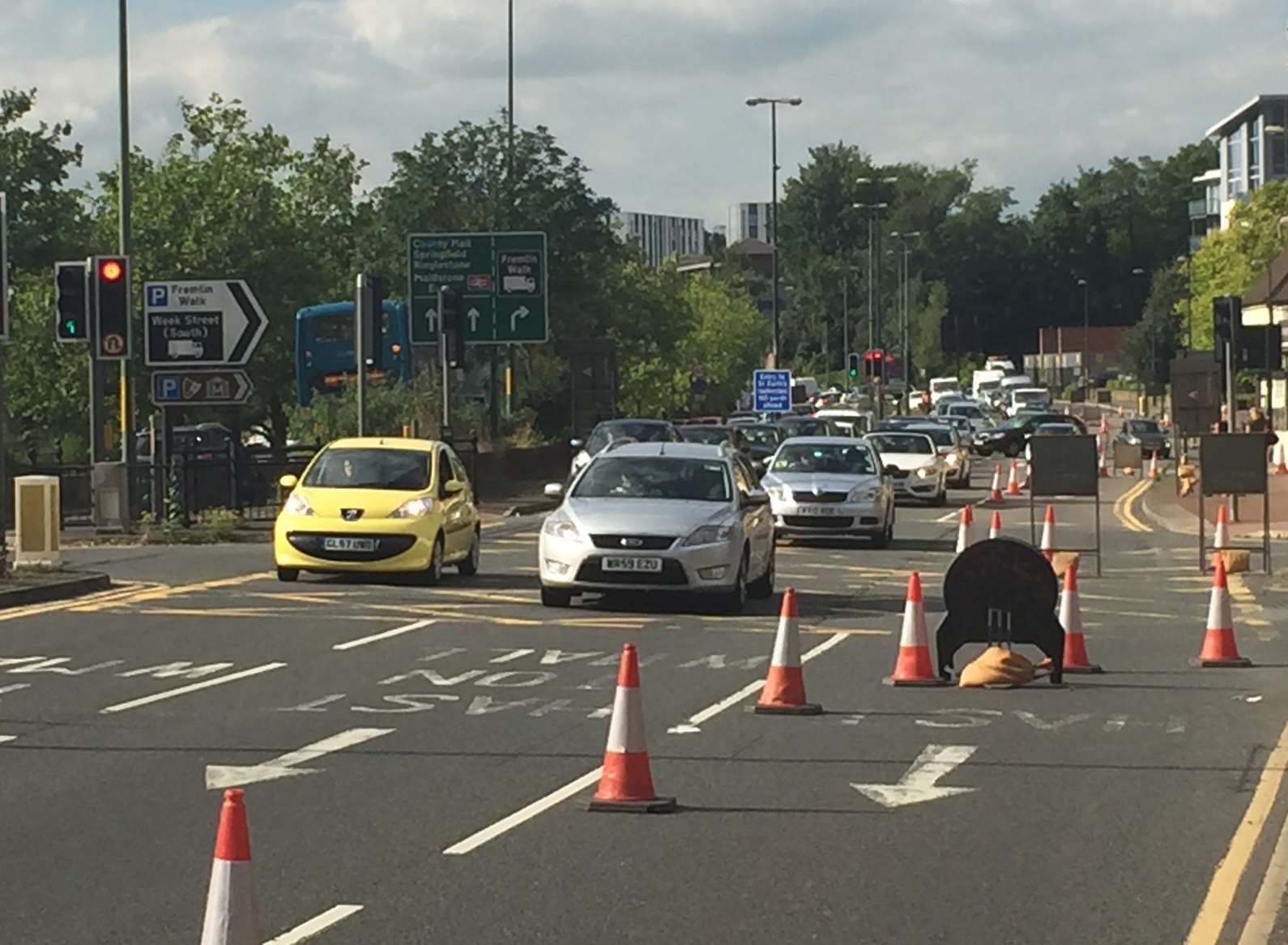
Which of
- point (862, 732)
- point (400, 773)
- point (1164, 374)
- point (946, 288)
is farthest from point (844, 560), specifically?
point (946, 288)

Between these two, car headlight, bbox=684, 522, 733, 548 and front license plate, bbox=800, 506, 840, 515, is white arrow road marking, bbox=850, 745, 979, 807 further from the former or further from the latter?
front license plate, bbox=800, 506, 840, 515

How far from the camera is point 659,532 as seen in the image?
20266 mm

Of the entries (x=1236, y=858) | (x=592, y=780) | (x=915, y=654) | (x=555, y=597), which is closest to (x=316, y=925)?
(x=592, y=780)

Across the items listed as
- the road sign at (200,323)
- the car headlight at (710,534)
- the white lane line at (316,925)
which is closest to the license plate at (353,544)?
the car headlight at (710,534)

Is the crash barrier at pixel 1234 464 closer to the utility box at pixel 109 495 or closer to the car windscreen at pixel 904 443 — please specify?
the utility box at pixel 109 495

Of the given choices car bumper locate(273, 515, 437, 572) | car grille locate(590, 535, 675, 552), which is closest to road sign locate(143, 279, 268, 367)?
car bumper locate(273, 515, 437, 572)

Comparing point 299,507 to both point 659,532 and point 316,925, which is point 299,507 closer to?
point 659,532

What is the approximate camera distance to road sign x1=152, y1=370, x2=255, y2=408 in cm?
3234

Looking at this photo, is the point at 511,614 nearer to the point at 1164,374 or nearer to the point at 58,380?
the point at 58,380

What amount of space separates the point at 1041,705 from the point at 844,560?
14371mm

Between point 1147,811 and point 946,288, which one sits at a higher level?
point 946,288

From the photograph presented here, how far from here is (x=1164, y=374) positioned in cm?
11256

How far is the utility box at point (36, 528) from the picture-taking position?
79.9 feet

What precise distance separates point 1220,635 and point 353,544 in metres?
9.37
